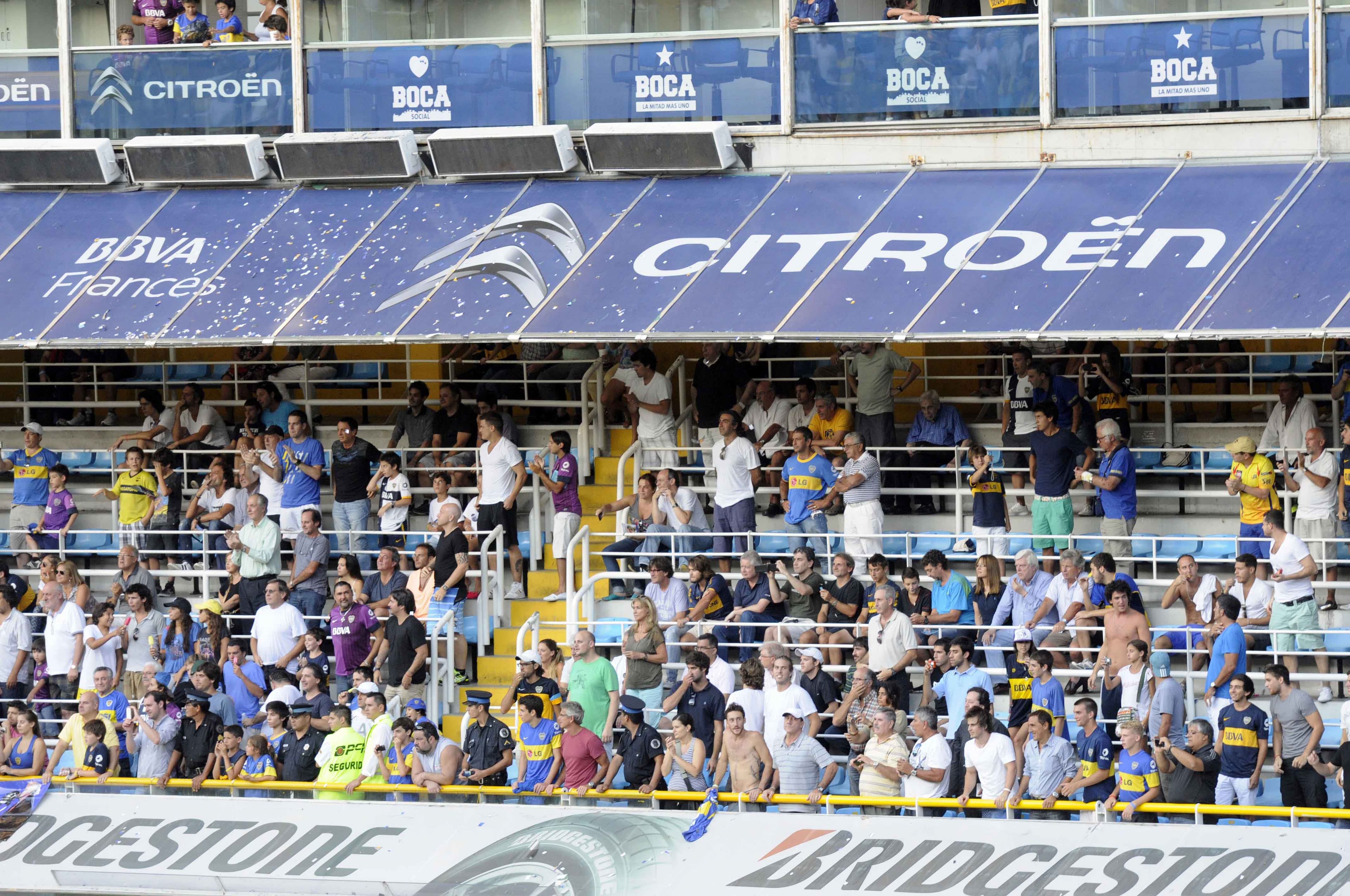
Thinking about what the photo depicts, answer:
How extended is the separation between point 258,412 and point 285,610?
295cm

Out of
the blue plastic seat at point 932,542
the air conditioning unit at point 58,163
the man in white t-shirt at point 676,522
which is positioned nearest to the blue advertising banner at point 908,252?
the man in white t-shirt at point 676,522

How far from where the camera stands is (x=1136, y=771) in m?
13.3

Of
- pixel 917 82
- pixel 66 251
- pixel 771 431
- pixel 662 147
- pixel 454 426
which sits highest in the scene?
pixel 917 82

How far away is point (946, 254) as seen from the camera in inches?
649

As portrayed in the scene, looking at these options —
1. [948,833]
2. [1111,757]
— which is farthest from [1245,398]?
[948,833]

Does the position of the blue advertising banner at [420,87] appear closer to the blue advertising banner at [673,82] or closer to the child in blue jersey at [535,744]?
the blue advertising banner at [673,82]

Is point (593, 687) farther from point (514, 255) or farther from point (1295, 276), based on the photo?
point (1295, 276)

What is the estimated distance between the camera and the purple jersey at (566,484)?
1742cm

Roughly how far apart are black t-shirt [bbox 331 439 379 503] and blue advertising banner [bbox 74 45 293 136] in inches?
133

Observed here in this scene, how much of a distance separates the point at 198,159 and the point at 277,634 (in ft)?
16.5

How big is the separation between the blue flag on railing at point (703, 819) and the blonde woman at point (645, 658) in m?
2.18

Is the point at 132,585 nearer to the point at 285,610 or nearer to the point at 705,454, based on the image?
the point at 285,610

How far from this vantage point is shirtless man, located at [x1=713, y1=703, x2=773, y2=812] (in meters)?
14.0

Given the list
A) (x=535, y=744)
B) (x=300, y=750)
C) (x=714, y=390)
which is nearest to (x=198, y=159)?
(x=714, y=390)
